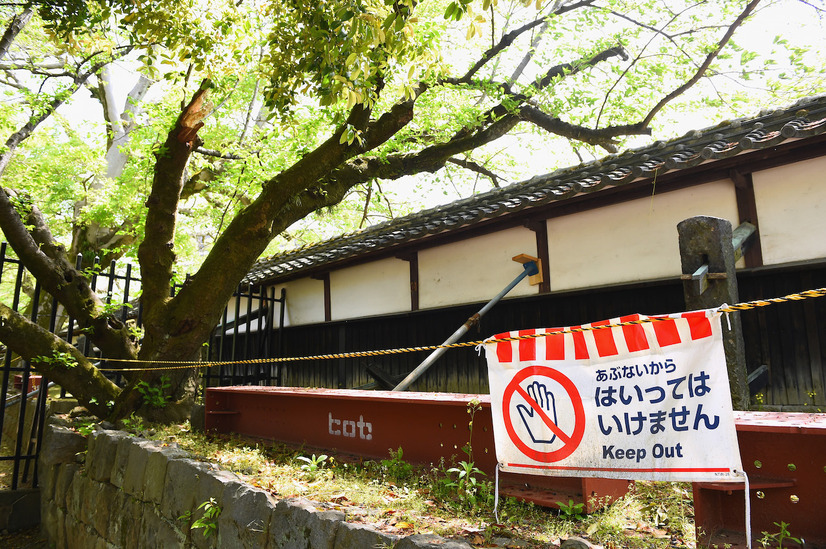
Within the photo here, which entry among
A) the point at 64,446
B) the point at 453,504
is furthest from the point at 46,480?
the point at 453,504

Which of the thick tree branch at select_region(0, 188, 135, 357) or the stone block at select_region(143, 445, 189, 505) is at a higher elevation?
the thick tree branch at select_region(0, 188, 135, 357)

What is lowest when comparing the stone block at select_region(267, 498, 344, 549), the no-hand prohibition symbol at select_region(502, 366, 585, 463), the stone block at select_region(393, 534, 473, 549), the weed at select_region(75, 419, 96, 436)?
the stone block at select_region(267, 498, 344, 549)

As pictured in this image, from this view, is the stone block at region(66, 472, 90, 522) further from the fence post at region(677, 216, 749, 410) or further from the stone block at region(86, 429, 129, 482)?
the fence post at region(677, 216, 749, 410)

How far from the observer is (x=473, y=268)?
26.9ft

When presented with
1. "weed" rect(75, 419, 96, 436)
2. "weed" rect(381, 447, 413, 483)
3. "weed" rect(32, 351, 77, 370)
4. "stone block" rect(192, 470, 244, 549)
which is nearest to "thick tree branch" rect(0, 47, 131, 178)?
"weed" rect(32, 351, 77, 370)

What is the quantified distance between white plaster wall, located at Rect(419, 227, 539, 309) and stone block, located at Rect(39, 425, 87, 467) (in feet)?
17.0

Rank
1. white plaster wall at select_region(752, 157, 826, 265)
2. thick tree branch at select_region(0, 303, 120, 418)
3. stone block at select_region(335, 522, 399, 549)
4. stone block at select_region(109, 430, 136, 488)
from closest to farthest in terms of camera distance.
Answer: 1. stone block at select_region(335, 522, 399, 549)
2. white plaster wall at select_region(752, 157, 826, 265)
3. stone block at select_region(109, 430, 136, 488)
4. thick tree branch at select_region(0, 303, 120, 418)

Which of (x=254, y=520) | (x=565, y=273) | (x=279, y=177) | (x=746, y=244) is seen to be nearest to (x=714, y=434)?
(x=254, y=520)

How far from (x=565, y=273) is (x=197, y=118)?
5.42 m

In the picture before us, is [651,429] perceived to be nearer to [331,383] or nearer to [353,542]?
[353,542]

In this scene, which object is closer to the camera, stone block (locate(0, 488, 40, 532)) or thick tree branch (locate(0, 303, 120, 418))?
thick tree branch (locate(0, 303, 120, 418))

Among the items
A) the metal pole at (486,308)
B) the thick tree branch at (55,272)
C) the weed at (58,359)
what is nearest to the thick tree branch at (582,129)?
the metal pole at (486,308)

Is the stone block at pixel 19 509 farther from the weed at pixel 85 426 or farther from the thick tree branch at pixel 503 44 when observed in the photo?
the thick tree branch at pixel 503 44

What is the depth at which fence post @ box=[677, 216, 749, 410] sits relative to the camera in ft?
13.8
